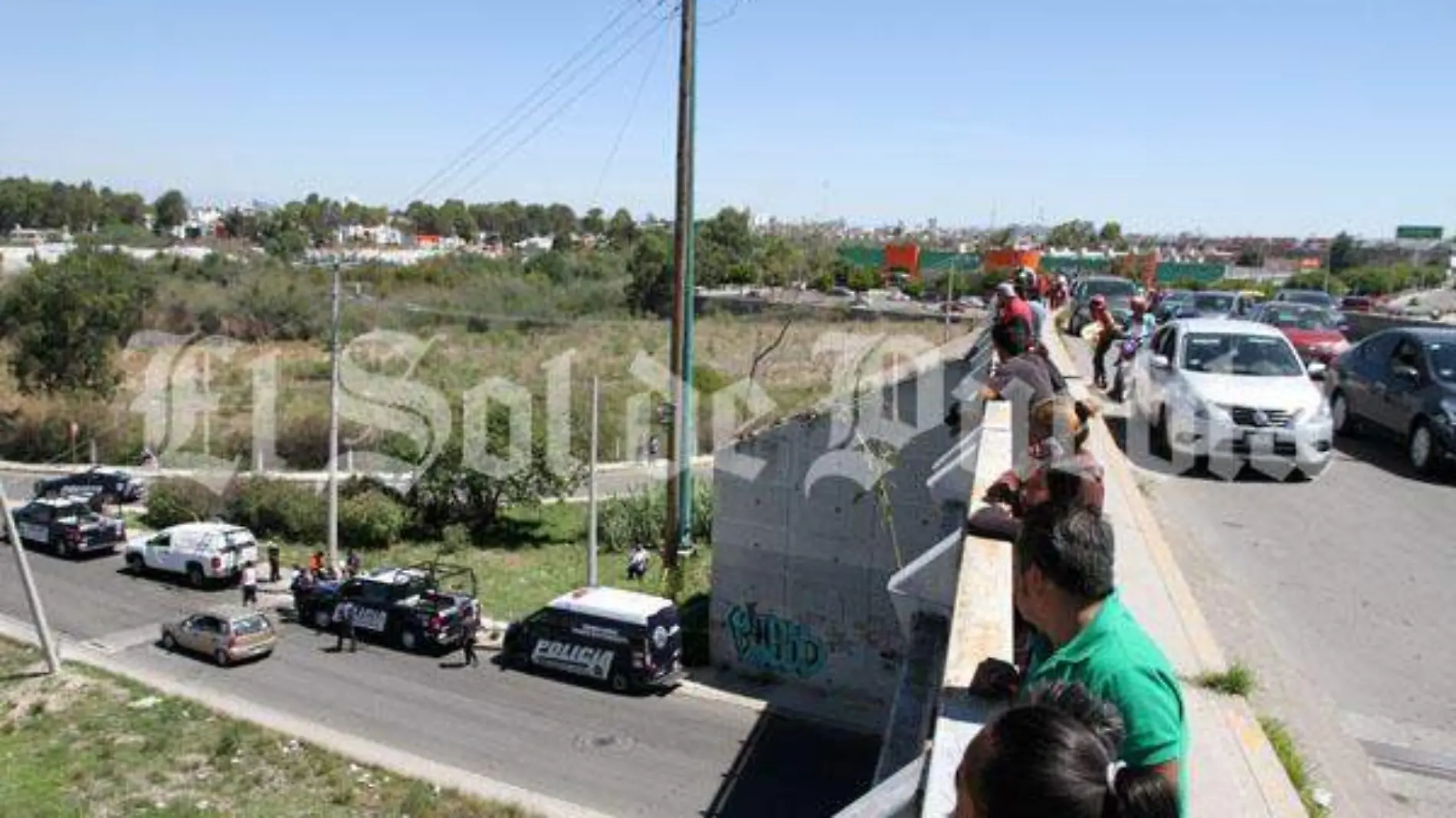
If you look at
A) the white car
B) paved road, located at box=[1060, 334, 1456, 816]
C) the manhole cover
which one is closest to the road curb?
the manhole cover

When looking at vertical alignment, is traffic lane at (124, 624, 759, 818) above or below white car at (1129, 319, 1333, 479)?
below

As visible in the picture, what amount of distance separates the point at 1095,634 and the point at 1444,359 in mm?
11796

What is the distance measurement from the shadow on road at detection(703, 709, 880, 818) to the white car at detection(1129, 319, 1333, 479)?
643 cm

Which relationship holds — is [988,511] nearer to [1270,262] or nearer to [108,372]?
[108,372]

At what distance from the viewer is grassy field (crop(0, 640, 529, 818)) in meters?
14.2

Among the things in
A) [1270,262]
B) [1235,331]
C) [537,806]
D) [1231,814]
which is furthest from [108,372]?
[1270,262]

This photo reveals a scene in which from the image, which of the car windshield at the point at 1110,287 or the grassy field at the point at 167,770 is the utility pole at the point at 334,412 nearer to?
the grassy field at the point at 167,770

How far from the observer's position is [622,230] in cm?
11806

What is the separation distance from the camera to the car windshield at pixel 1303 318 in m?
18.6

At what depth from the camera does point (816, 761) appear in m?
16.5

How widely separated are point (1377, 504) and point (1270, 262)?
330 ft

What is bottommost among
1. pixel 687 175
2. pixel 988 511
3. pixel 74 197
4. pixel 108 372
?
pixel 108 372

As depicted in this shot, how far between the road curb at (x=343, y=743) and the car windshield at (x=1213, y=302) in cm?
1592

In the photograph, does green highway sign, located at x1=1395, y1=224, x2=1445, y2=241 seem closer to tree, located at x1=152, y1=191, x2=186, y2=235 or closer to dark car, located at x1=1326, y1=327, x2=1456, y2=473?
dark car, located at x1=1326, y1=327, x2=1456, y2=473
